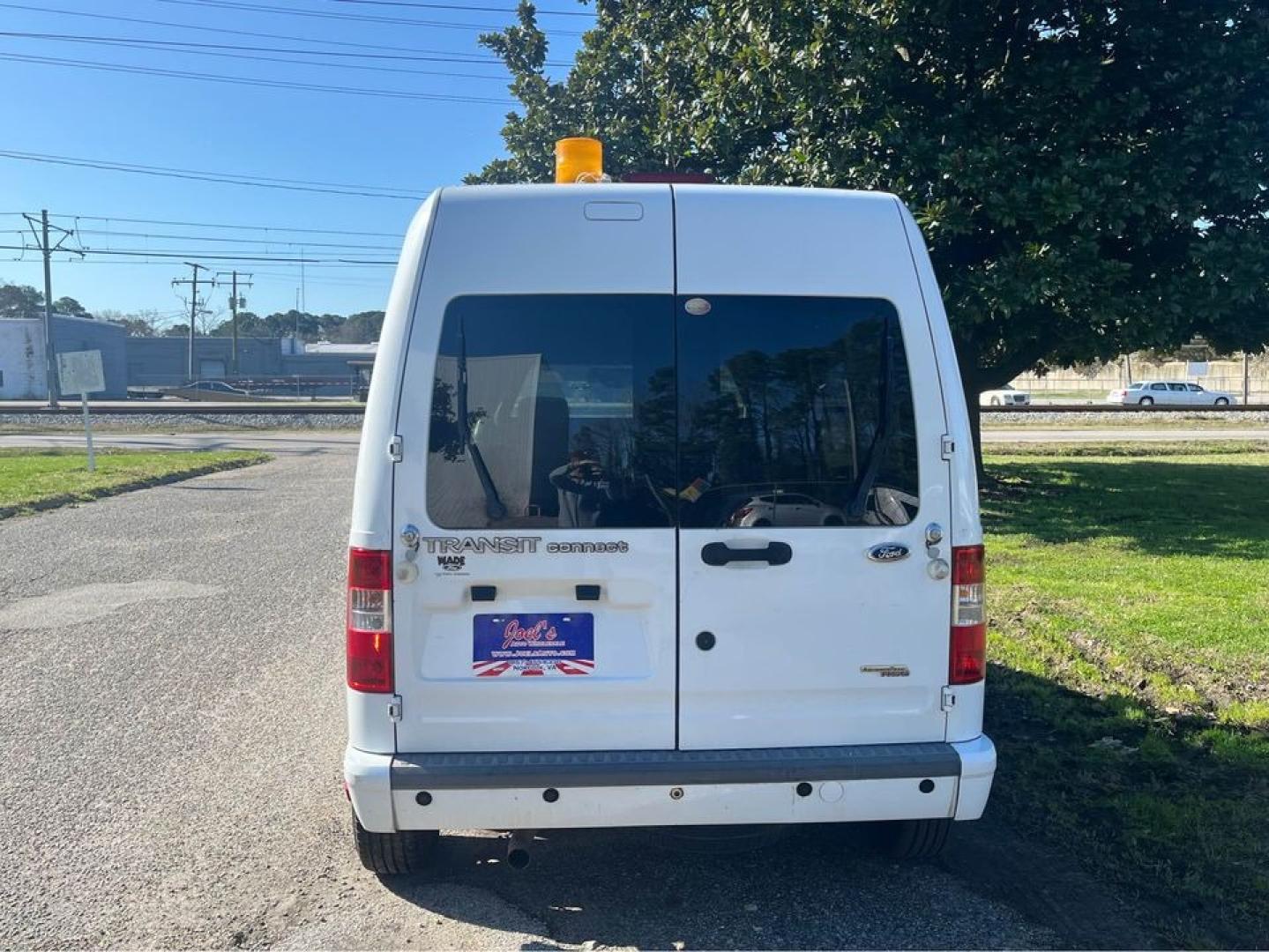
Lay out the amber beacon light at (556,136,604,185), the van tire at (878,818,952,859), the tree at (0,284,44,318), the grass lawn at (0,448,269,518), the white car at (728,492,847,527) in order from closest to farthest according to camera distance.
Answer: the white car at (728,492,847,527), the van tire at (878,818,952,859), the amber beacon light at (556,136,604,185), the grass lawn at (0,448,269,518), the tree at (0,284,44,318)

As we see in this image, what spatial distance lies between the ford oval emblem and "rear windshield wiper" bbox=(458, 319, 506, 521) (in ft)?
3.92

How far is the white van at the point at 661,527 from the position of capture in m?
3.35

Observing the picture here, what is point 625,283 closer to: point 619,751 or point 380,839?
point 619,751

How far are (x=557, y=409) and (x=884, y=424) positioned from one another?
1071 millimetres

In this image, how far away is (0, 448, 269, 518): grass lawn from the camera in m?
15.5

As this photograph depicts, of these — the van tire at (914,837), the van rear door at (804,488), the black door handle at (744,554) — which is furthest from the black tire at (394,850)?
the van tire at (914,837)

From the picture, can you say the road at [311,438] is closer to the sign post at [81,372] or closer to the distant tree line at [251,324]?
the sign post at [81,372]

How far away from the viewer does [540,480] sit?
3410 millimetres

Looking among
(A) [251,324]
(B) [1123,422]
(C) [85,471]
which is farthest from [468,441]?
(A) [251,324]

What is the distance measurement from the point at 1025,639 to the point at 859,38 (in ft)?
21.2

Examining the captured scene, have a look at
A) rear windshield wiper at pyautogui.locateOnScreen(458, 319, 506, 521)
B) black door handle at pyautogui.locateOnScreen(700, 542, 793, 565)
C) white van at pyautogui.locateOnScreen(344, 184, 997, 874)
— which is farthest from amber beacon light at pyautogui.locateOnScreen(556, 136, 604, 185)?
black door handle at pyautogui.locateOnScreen(700, 542, 793, 565)

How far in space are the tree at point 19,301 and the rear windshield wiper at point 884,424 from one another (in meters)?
127

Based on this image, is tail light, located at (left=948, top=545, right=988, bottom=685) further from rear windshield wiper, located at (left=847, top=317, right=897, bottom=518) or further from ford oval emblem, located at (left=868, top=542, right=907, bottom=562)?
rear windshield wiper, located at (left=847, top=317, right=897, bottom=518)

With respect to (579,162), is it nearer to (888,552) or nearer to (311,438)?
(888,552)
